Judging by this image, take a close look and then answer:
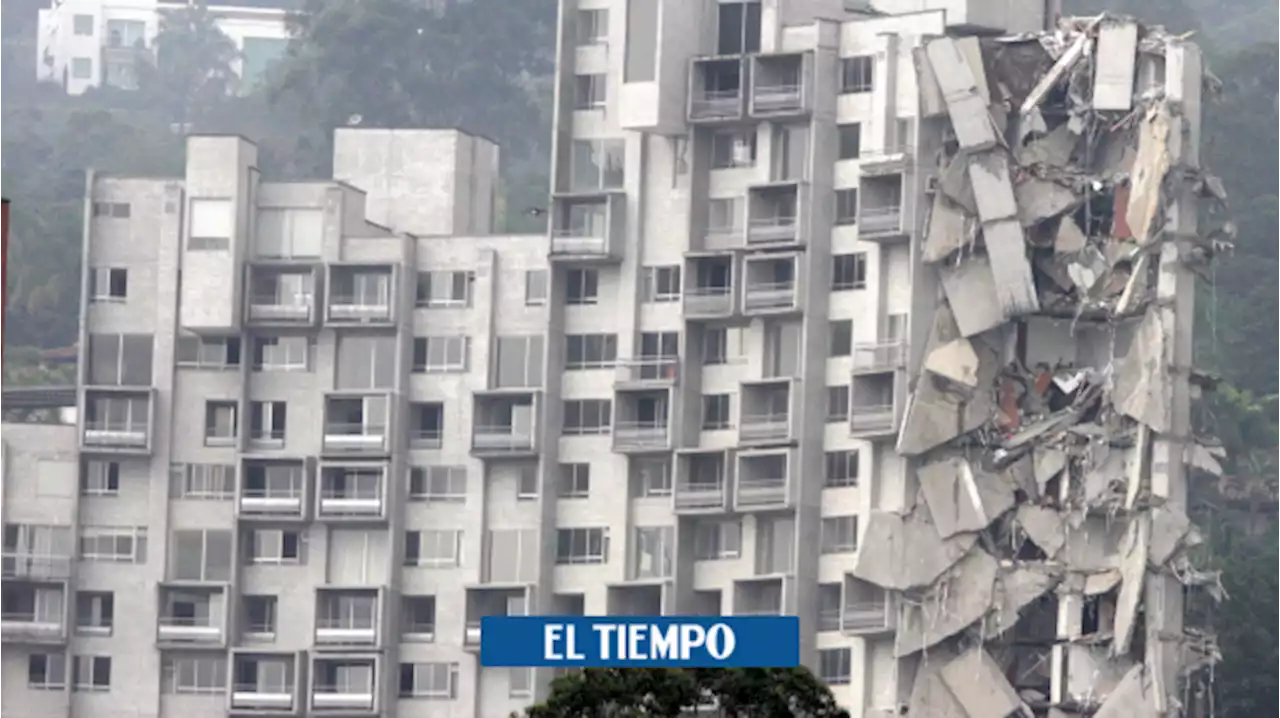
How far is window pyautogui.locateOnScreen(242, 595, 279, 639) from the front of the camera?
11188 cm

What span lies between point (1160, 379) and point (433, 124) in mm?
51072

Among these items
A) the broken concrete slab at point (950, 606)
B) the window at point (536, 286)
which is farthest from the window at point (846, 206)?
the broken concrete slab at point (950, 606)

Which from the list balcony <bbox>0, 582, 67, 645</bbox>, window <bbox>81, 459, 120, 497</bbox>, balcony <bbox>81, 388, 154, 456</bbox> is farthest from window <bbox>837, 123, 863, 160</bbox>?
balcony <bbox>0, 582, 67, 645</bbox>

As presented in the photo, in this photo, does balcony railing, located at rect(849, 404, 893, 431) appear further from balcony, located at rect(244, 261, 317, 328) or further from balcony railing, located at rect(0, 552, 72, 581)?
Result: balcony railing, located at rect(0, 552, 72, 581)

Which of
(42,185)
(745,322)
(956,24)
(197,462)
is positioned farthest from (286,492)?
(42,185)

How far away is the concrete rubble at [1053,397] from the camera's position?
348ft

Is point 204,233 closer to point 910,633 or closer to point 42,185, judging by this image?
point 910,633

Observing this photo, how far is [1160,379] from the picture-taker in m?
106

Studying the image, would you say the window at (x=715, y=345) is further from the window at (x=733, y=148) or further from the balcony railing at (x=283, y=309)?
the balcony railing at (x=283, y=309)

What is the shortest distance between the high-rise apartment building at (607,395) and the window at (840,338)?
0.11m

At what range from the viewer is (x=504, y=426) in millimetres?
111312

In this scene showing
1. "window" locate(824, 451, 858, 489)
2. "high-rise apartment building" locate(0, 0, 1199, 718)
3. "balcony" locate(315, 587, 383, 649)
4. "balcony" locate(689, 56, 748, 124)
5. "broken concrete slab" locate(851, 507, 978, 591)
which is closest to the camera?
"broken concrete slab" locate(851, 507, 978, 591)

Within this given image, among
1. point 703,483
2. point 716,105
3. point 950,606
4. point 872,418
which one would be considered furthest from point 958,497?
point 716,105

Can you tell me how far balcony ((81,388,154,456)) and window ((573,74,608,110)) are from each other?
13.1m
